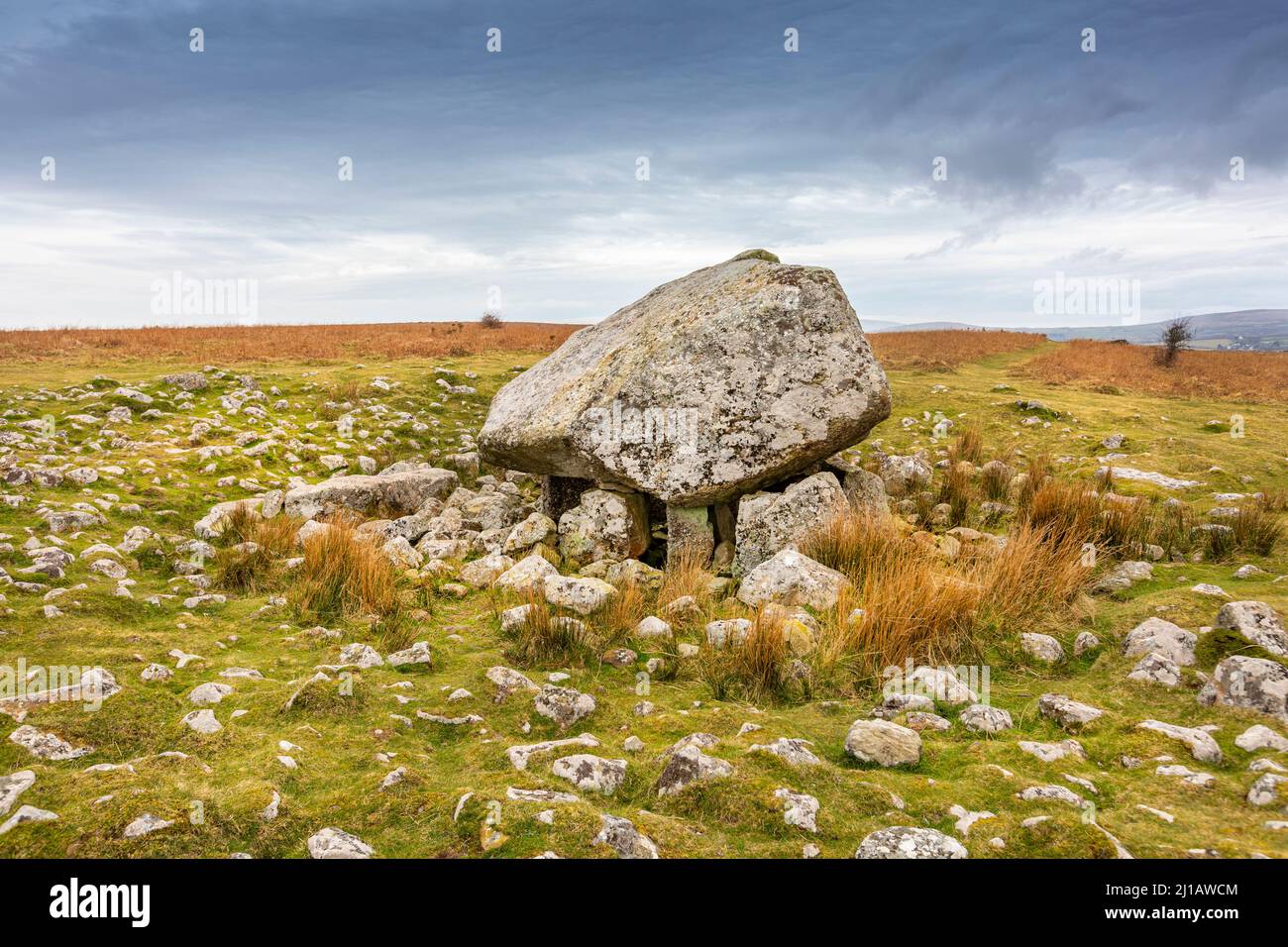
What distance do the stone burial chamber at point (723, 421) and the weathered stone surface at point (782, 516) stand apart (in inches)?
0.6

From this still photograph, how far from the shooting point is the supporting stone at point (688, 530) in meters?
8.74

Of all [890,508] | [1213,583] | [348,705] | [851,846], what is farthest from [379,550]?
[1213,583]

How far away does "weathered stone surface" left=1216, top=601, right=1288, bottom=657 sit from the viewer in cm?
499

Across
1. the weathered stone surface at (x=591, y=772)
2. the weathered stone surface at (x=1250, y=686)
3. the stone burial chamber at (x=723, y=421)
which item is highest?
the stone burial chamber at (x=723, y=421)

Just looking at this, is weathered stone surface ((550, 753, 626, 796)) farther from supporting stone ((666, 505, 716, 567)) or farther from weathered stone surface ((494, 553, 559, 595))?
supporting stone ((666, 505, 716, 567))

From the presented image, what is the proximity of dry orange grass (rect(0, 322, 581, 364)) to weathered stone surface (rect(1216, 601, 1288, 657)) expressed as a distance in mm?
19325

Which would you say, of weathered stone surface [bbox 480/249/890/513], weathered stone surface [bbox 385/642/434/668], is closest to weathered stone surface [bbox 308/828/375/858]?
weathered stone surface [bbox 385/642/434/668]

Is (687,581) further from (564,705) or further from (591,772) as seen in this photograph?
A: (591,772)

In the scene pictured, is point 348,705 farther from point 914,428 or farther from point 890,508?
point 914,428

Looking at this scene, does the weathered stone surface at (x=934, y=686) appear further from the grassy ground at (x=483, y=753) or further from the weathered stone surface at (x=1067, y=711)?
the weathered stone surface at (x=1067, y=711)

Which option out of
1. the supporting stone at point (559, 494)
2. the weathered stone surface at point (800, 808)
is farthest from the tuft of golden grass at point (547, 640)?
the supporting stone at point (559, 494)

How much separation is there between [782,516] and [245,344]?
20149mm

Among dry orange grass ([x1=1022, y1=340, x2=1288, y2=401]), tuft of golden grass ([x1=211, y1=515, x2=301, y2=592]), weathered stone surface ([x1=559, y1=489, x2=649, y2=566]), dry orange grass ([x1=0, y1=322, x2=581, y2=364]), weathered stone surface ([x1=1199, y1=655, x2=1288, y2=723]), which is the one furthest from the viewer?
dry orange grass ([x1=0, y1=322, x2=581, y2=364])

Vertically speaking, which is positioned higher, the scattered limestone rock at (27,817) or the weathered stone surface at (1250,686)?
the weathered stone surface at (1250,686)
